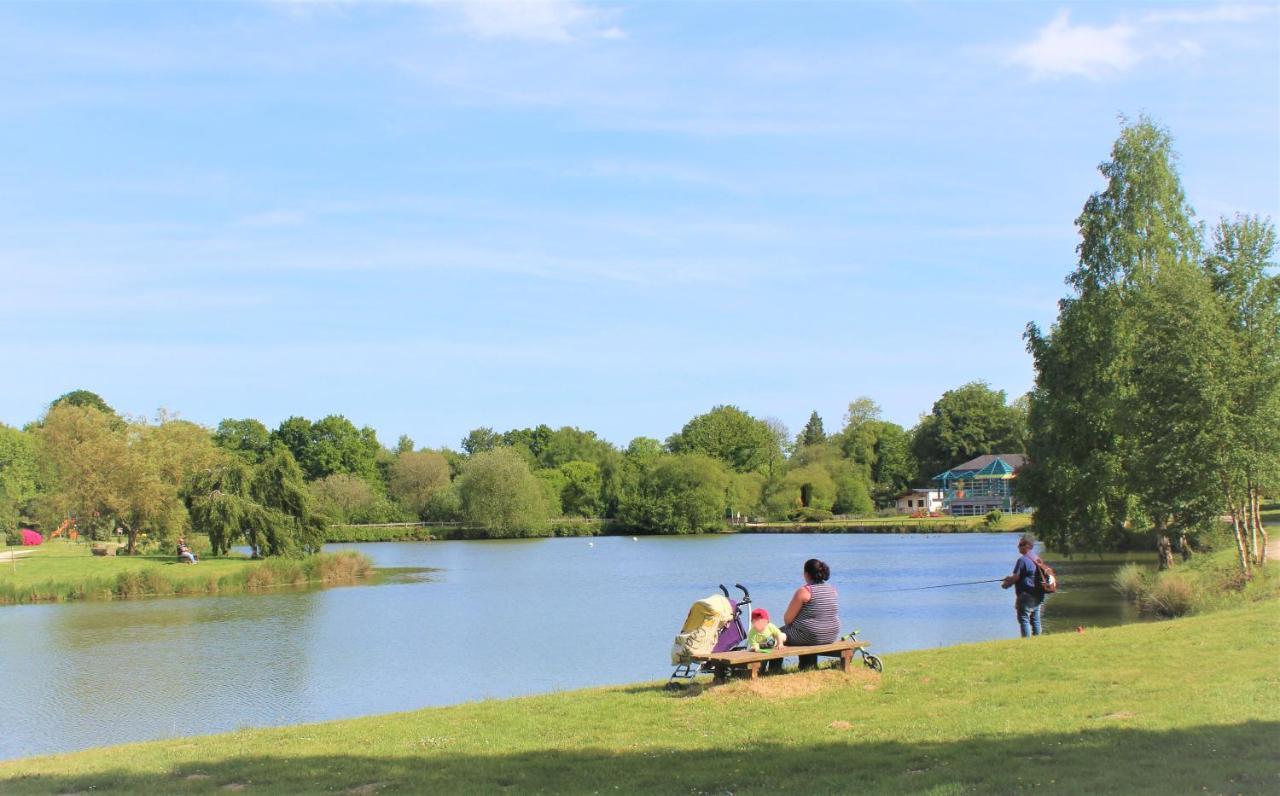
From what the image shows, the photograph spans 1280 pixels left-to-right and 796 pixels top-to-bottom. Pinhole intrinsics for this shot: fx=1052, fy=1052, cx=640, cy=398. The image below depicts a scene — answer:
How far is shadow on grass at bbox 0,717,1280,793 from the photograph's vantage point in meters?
6.51

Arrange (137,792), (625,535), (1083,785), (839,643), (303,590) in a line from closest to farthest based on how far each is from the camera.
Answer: (1083,785)
(137,792)
(839,643)
(303,590)
(625,535)

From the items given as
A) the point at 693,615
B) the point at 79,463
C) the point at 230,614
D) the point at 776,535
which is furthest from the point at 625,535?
the point at 693,615

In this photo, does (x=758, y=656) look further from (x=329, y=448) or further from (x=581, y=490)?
(x=329, y=448)

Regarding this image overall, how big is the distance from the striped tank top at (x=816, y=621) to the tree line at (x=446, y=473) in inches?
1461

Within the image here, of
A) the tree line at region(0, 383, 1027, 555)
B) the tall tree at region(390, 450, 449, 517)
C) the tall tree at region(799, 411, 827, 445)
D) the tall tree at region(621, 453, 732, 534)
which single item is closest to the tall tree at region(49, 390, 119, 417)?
the tree line at region(0, 383, 1027, 555)

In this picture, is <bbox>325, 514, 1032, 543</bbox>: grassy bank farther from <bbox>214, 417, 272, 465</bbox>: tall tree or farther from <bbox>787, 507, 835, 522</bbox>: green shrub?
<bbox>214, 417, 272, 465</bbox>: tall tree

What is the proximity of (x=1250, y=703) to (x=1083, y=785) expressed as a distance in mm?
2960

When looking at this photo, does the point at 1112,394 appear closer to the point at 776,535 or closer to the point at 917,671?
the point at 917,671

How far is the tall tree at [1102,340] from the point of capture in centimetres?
2906

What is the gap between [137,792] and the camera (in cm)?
793

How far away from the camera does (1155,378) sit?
2155 centimetres

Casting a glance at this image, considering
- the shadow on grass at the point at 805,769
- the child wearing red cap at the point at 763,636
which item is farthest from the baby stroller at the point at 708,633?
the shadow on grass at the point at 805,769

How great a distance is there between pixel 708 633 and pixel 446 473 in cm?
9626

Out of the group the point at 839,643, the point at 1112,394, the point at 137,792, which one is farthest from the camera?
the point at 1112,394
